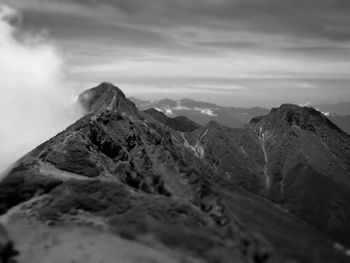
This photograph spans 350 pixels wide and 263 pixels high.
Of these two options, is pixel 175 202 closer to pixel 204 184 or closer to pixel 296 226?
pixel 204 184

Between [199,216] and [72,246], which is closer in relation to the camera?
[72,246]

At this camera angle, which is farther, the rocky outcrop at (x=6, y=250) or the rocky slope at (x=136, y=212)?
the rocky slope at (x=136, y=212)

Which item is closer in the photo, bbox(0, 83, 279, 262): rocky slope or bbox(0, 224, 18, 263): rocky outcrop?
bbox(0, 224, 18, 263): rocky outcrop

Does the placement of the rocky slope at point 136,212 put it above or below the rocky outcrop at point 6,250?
above

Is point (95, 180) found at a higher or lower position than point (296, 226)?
higher

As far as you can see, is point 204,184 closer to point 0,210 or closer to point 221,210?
point 221,210

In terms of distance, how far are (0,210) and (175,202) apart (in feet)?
214

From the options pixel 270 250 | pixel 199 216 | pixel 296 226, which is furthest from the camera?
pixel 296 226

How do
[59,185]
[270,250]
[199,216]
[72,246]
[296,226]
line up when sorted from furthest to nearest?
1. [296,226]
2. [59,185]
3. [199,216]
4. [270,250]
5. [72,246]

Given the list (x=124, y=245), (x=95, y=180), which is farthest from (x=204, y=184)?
(x=124, y=245)

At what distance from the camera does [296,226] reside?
194000 millimetres

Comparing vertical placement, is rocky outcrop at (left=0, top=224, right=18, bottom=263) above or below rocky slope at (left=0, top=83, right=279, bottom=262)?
below

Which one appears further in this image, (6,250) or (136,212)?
(136,212)

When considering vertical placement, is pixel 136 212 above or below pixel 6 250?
above
